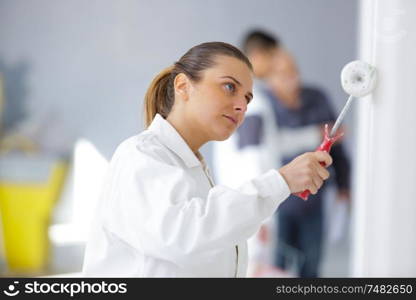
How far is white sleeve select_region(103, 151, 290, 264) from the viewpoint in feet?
2.42

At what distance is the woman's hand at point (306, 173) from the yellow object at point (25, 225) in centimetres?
313

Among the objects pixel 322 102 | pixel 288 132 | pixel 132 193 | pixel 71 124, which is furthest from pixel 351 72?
pixel 71 124

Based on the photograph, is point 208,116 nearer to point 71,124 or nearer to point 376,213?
point 376,213

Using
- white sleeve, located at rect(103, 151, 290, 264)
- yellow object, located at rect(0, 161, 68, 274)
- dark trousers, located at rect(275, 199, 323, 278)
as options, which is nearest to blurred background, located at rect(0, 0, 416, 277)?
yellow object, located at rect(0, 161, 68, 274)

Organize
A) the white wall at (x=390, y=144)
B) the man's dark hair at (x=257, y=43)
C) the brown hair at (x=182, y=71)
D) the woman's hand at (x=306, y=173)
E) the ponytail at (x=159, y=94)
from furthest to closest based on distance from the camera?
1. the man's dark hair at (x=257, y=43)
2. the ponytail at (x=159, y=94)
3. the brown hair at (x=182, y=71)
4. the woman's hand at (x=306, y=173)
5. the white wall at (x=390, y=144)

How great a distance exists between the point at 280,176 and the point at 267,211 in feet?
0.15

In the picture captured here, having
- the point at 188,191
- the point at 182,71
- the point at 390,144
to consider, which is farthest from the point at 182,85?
the point at 390,144

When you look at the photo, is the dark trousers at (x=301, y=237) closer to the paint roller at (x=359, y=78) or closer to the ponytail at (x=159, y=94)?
the ponytail at (x=159, y=94)

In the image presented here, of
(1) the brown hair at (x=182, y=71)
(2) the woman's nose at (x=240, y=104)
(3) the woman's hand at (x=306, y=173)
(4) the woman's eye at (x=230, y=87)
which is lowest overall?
(3) the woman's hand at (x=306, y=173)

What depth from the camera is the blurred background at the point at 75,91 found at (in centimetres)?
372

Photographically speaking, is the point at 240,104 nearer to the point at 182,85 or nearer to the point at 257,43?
the point at 182,85

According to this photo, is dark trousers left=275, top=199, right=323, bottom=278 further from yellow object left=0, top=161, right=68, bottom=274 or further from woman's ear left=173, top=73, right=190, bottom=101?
woman's ear left=173, top=73, right=190, bottom=101

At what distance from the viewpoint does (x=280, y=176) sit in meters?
0.78

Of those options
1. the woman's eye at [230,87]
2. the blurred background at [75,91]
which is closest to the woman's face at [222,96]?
the woman's eye at [230,87]
